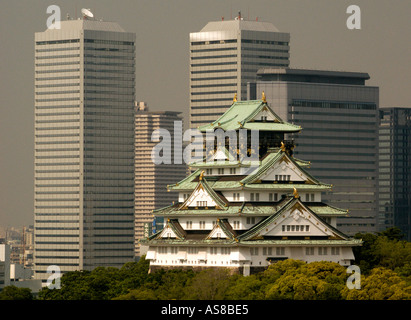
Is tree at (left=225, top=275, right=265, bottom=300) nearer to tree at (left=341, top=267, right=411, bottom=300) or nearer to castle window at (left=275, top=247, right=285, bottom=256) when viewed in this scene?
castle window at (left=275, top=247, right=285, bottom=256)

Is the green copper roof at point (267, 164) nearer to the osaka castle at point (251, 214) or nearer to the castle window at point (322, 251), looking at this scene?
the osaka castle at point (251, 214)

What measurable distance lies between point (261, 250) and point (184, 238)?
1121cm

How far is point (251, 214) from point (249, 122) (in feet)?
49.9

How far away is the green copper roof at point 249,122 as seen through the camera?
178 metres

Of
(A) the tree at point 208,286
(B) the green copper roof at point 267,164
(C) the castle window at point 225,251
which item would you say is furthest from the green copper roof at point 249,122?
(A) the tree at point 208,286

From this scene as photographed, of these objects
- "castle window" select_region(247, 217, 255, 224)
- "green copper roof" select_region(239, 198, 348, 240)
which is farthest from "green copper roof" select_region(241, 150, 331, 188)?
"green copper roof" select_region(239, 198, 348, 240)

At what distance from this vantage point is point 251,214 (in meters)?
168

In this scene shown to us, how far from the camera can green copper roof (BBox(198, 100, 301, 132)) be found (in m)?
178

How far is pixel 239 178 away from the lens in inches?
6841

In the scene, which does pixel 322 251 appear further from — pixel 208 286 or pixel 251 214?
pixel 208 286

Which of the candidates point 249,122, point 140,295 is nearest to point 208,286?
point 140,295

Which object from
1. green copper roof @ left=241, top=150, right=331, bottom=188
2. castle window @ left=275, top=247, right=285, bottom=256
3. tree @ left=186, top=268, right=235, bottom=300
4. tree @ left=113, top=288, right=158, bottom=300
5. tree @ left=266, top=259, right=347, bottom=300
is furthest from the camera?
green copper roof @ left=241, top=150, right=331, bottom=188

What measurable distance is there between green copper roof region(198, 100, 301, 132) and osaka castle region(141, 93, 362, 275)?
→ 185 millimetres
